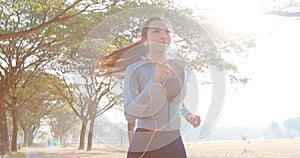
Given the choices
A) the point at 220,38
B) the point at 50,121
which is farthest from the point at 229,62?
the point at 50,121

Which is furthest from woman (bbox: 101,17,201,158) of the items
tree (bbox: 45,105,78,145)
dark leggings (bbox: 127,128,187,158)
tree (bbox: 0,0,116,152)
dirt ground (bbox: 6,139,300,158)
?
tree (bbox: 45,105,78,145)

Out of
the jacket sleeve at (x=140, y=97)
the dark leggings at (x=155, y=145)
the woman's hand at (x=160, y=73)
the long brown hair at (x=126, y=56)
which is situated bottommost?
the dark leggings at (x=155, y=145)

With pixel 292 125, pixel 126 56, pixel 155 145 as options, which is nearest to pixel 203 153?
pixel 126 56

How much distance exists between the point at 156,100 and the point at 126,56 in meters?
0.62

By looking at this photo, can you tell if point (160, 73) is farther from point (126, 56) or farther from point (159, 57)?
point (126, 56)

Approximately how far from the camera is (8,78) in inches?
978

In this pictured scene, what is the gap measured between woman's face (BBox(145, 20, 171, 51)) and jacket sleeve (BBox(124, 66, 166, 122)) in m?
0.25

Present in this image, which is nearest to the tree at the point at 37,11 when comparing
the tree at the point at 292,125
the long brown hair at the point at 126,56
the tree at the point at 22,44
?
the tree at the point at 22,44

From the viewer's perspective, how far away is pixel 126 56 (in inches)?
123

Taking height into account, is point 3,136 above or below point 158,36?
below

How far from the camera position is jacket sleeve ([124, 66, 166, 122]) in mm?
2561

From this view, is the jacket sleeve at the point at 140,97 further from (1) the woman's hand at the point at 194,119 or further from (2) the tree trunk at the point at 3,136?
(2) the tree trunk at the point at 3,136

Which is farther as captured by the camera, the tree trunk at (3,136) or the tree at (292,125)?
the tree at (292,125)

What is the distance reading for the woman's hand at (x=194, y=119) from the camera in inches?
106
